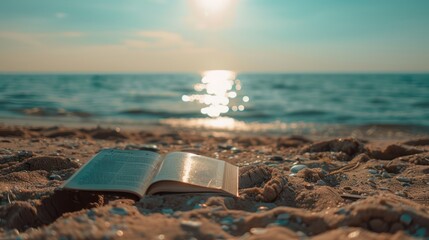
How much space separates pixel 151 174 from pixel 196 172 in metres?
0.30

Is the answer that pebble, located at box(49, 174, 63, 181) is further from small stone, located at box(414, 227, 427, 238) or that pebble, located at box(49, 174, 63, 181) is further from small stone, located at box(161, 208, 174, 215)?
small stone, located at box(414, 227, 427, 238)

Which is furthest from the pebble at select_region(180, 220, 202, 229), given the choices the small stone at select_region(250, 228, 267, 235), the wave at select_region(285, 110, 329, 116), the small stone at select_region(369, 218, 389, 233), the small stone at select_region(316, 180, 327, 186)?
the wave at select_region(285, 110, 329, 116)

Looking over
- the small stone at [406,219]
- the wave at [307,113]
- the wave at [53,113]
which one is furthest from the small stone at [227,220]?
the wave at [307,113]

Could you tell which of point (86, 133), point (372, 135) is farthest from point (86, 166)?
point (372, 135)

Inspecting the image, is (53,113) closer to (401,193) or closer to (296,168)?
(296,168)

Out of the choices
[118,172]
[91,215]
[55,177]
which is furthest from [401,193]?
[55,177]

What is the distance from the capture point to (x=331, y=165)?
12.7 feet

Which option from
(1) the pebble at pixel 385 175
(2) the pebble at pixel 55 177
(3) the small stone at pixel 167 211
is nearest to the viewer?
(3) the small stone at pixel 167 211

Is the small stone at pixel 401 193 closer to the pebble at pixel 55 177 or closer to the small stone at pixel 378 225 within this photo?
the small stone at pixel 378 225

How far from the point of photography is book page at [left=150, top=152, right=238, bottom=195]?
2.46 metres

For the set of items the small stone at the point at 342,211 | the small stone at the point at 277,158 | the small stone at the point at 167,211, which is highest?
the small stone at the point at 342,211

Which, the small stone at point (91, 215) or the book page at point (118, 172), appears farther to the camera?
the book page at point (118, 172)

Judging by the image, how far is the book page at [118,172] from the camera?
7.53ft

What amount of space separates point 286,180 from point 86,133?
476 centimetres
